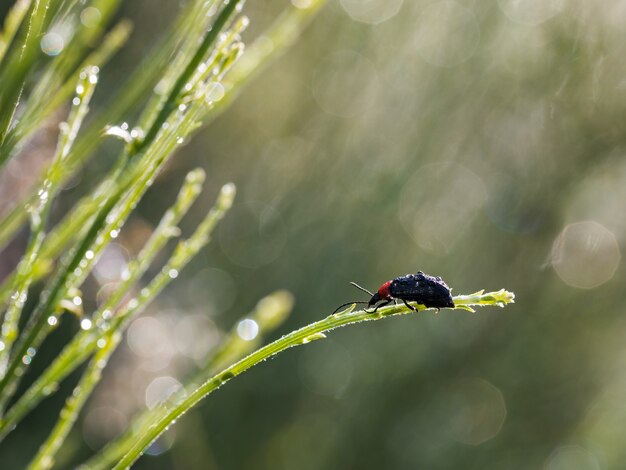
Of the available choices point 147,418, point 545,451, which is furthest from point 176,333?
point 147,418

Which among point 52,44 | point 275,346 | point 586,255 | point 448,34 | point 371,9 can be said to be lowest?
point 275,346

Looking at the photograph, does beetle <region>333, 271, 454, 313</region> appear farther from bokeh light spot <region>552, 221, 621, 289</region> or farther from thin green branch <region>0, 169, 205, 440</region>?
bokeh light spot <region>552, 221, 621, 289</region>

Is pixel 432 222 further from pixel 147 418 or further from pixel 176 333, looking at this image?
pixel 147 418

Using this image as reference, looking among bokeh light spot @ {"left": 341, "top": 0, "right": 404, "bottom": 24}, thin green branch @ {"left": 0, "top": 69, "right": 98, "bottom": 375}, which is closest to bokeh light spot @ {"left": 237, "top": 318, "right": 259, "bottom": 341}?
thin green branch @ {"left": 0, "top": 69, "right": 98, "bottom": 375}

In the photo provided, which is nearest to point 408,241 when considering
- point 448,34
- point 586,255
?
point 586,255

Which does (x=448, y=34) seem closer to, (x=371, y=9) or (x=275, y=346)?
(x=371, y=9)

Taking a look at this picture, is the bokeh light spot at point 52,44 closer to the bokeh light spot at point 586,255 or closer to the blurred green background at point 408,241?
the blurred green background at point 408,241

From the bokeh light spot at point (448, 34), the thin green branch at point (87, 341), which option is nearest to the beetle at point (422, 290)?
the thin green branch at point (87, 341)
